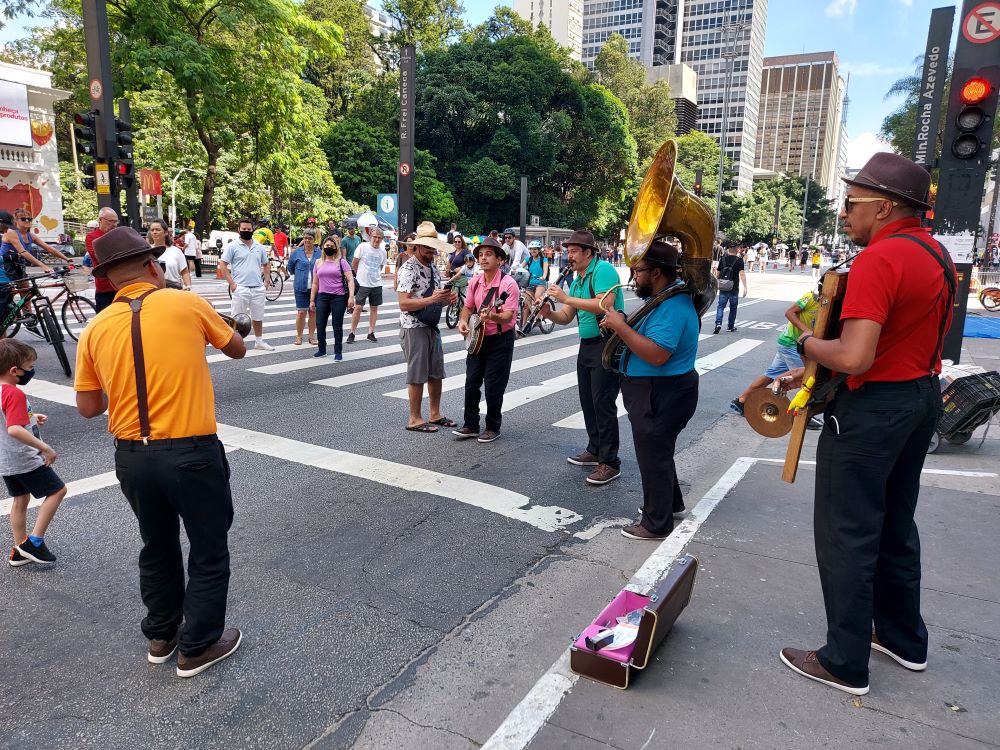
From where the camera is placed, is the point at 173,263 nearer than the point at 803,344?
No

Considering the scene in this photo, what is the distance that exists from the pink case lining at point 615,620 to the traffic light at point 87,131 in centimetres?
1282

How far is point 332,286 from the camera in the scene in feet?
33.7

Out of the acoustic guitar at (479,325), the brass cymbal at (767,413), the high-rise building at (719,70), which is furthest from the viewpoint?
the high-rise building at (719,70)

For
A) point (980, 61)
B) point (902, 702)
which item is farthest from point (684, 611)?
point (980, 61)

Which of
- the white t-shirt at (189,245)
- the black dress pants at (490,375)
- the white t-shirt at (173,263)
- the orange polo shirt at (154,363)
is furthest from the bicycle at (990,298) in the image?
the white t-shirt at (189,245)

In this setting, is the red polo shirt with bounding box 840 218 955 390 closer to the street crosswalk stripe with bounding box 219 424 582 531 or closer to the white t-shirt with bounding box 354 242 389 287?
the street crosswalk stripe with bounding box 219 424 582 531

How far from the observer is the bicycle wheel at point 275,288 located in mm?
19530

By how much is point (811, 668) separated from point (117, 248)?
336 cm

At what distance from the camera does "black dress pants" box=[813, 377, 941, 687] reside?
2742mm

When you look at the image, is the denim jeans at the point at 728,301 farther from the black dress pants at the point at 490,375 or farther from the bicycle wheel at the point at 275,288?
the bicycle wheel at the point at 275,288

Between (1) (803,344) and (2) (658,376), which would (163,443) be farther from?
(2) (658,376)

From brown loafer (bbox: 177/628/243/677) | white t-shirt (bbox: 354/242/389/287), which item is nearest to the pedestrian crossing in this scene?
white t-shirt (bbox: 354/242/389/287)

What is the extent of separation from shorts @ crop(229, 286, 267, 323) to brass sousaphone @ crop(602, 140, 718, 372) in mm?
7423

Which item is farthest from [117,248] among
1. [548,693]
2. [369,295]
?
[369,295]
